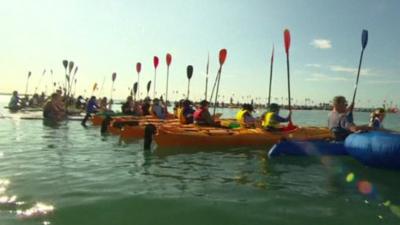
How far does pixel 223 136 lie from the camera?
41.7 ft

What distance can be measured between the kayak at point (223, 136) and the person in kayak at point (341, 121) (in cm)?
153

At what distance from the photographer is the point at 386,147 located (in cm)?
864

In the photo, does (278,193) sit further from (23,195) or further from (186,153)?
(186,153)

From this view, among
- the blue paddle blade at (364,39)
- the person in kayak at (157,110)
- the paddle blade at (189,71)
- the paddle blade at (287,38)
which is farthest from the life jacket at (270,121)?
the paddle blade at (189,71)

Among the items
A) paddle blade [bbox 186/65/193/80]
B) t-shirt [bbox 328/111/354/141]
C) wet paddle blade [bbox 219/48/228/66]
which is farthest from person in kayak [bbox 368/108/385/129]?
paddle blade [bbox 186/65/193/80]

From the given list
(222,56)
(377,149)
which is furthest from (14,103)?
(377,149)

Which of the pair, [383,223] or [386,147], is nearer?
[383,223]

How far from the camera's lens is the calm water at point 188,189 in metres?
5.71

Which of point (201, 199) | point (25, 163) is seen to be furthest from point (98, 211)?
point (25, 163)

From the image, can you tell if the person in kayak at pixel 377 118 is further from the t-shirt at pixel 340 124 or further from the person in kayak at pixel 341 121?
the t-shirt at pixel 340 124

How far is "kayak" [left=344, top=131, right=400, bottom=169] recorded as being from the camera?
338 inches

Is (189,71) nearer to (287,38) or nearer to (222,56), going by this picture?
(222,56)

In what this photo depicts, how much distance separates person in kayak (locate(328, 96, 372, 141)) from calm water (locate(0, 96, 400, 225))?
621mm

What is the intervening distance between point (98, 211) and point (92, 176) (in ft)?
7.84
